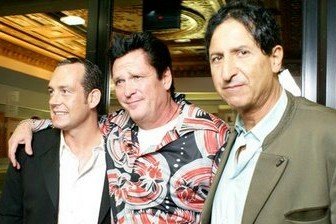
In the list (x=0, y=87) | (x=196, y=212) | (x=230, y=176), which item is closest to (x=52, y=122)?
(x=196, y=212)

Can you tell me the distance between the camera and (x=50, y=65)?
630 cm

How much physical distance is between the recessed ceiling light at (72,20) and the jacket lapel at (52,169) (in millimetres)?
2463

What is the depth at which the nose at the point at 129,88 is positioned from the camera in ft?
5.24

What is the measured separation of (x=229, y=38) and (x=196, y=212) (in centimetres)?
72

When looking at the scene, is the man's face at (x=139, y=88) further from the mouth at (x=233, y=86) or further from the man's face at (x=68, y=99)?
the mouth at (x=233, y=86)

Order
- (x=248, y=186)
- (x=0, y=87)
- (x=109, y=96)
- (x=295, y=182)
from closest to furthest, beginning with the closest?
1. (x=295, y=182)
2. (x=248, y=186)
3. (x=109, y=96)
4. (x=0, y=87)

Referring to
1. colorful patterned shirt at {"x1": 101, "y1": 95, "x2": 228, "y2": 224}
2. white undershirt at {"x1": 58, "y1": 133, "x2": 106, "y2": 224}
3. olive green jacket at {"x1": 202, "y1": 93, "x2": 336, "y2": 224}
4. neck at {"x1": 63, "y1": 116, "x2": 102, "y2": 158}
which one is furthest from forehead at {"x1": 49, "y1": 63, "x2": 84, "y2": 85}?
olive green jacket at {"x1": 202, "y1": 93, "x2": 336, "y2": 224}

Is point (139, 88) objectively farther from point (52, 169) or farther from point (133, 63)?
point (52, 169)

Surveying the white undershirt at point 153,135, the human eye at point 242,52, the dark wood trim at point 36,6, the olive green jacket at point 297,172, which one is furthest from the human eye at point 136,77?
the dark wood trim at point 36,6

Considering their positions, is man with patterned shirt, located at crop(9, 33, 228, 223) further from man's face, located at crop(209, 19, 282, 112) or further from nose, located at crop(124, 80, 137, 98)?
man's face, located at crop(209, 19, 282, 112)

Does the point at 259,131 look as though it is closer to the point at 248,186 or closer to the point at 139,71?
the point at 248,186

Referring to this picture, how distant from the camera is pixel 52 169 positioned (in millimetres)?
1711

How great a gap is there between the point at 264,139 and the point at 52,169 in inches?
38.8

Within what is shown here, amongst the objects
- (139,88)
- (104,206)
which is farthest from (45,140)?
(139,88)
